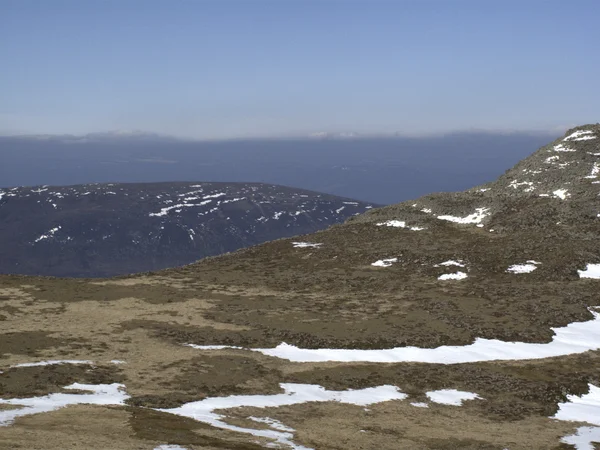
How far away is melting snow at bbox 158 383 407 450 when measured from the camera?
33.0 m

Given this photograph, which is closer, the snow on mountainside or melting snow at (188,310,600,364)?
melting snow at (188,310,600,364)

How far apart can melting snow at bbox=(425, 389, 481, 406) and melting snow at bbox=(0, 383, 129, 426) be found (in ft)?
67.4

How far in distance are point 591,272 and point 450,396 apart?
41560 millimetres

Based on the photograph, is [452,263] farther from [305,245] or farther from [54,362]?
[54,362]

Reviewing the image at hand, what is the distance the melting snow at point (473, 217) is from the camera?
3939 inches

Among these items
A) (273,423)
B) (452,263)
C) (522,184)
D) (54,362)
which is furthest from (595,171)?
(54,362)

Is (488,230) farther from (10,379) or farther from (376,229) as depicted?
(10,379)

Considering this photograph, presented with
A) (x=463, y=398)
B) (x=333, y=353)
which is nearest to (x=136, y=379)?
(x=333, y=353)

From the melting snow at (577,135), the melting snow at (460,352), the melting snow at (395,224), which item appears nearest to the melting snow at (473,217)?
the melting snow at (395,224)

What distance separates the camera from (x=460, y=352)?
53969mm

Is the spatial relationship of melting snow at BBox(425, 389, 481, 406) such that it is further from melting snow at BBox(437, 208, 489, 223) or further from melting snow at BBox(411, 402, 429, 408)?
melting snow at BBox(437, 208, 489, 223)

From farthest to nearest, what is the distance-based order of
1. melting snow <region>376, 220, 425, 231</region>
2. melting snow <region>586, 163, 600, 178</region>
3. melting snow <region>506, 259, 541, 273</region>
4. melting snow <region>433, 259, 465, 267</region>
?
1. melting snow <region>586, 163, 600, 178</region>
2. melting snow <region>376, 220, 425, 231</region>
3. melting snow <region>433, 259, 465, 267</region>
4. melting snow <region>506, 259, 541, 273</region>

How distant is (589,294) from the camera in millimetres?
69500

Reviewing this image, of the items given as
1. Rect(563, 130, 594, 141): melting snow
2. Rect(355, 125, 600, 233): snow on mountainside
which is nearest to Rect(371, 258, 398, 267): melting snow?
Rect(355, 125, 600, 233): snow on mountainside
